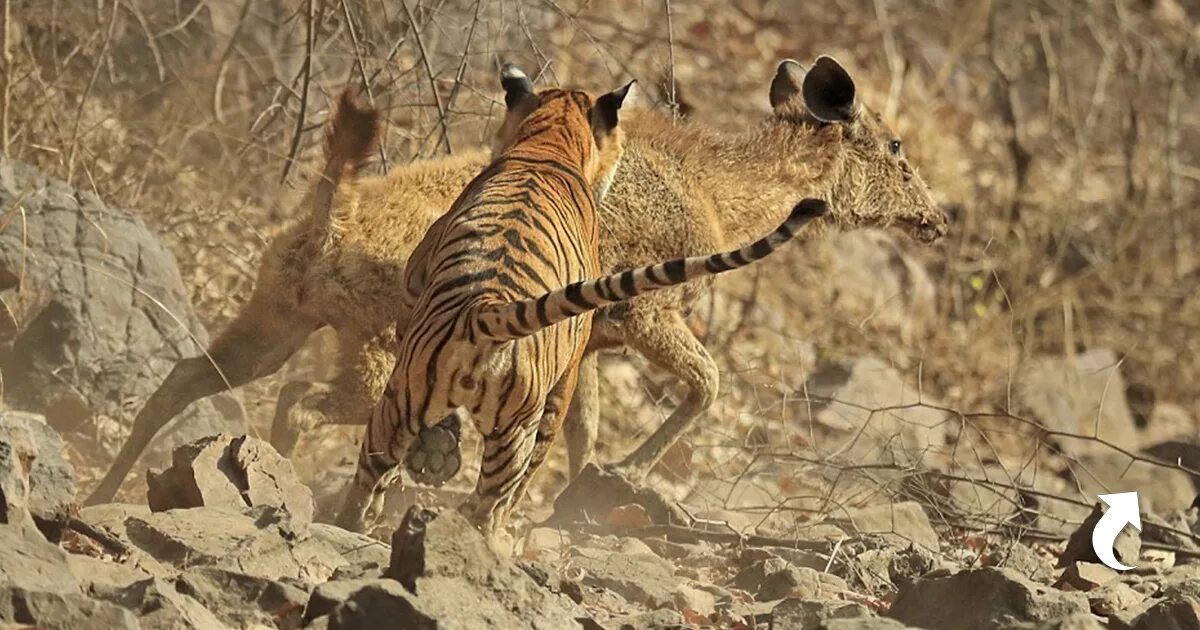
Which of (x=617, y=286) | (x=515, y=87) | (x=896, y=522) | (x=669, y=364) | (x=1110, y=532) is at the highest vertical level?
(x=515, y=87)

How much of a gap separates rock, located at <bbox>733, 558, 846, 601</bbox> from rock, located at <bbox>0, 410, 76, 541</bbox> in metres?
2.67

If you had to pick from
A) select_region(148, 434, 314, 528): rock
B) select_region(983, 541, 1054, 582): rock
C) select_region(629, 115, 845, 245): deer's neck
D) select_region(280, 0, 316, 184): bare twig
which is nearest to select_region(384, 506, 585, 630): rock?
select_region(148, 434, 314, 528): rock

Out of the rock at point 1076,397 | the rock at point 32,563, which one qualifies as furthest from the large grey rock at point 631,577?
the rock at point 1076,397

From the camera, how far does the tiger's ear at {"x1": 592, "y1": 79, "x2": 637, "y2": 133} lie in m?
8.02

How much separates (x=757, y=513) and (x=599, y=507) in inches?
35.4

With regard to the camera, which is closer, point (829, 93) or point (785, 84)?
point (829, 93)

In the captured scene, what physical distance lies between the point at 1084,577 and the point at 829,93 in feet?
10.9

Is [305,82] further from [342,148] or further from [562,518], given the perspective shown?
[562,518]

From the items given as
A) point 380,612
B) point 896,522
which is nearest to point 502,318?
point 380,612

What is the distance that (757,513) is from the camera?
8.84 metres

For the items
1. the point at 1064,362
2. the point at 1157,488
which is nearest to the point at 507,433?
the point at 1157,488

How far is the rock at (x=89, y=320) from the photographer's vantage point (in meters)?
8.08

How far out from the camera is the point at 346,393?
8.37m

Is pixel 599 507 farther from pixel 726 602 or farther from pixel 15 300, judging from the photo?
pixel 15 300
